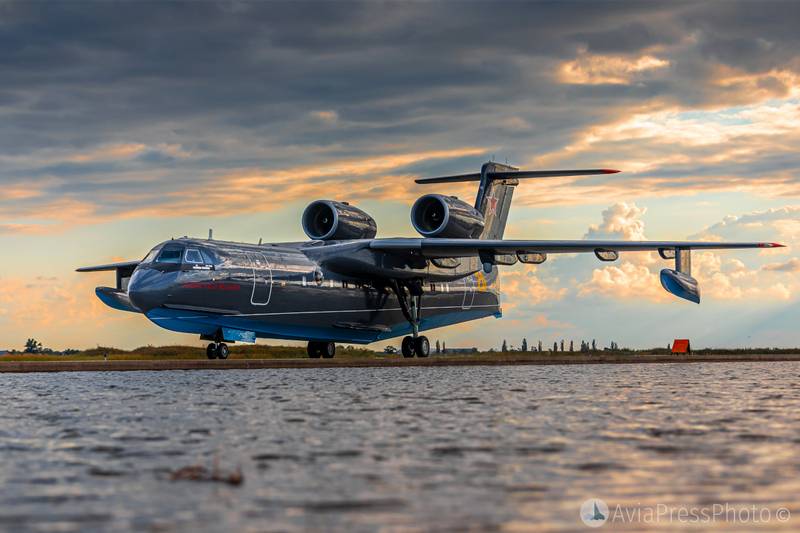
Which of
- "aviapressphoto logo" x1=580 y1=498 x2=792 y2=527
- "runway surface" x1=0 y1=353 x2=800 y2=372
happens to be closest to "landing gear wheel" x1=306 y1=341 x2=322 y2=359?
"runway surface" x1=0 y1=353 x2=800 y2=372

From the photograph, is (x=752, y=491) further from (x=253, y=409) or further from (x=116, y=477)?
(x=253, y=409)

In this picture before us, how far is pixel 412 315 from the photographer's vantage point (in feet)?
158

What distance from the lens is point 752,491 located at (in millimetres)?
Result: 7801

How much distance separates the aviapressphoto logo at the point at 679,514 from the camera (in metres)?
6.74

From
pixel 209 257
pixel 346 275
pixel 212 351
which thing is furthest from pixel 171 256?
pixel 346 275

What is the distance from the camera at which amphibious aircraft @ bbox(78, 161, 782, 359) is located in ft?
117

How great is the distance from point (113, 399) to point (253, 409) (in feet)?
14.4

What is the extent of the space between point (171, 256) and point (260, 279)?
3964 mm

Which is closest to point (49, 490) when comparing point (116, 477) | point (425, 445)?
point (116, 477)

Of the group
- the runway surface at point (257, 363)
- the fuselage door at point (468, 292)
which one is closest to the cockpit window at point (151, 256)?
the runway surface at point (257, 363)

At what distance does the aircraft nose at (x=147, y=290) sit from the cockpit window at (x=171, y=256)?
1.77ft

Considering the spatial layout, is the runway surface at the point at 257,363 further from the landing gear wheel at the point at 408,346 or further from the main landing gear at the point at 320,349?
the main landing gear at the point at 320,349

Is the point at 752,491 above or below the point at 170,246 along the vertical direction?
below

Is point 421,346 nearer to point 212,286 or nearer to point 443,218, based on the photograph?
point 443,218
